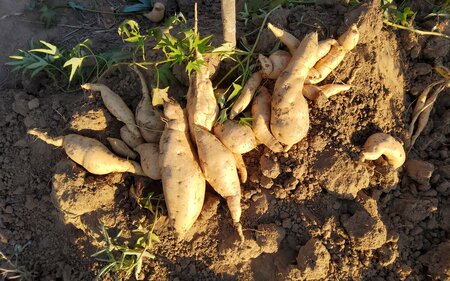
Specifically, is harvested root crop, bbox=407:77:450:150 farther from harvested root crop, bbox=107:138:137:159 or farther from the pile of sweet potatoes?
harvested root crop, bbox=107:138:137:159

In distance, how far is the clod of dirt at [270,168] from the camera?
2258 mm

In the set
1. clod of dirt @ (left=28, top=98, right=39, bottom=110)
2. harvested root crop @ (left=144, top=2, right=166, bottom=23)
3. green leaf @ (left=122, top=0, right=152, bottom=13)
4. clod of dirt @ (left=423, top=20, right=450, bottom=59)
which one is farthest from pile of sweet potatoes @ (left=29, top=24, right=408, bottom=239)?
green leaf @ (left=122, top=0, right=152, bottom=13)

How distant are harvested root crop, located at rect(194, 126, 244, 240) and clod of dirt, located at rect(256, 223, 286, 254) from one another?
119 millimetres

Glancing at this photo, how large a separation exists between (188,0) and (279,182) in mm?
1742

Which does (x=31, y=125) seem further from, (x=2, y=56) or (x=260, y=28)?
(x=260, y=28)

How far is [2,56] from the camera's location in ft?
10.5

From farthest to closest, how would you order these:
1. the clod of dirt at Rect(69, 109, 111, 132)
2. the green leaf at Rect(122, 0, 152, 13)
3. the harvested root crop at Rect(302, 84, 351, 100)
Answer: the green leaf at Rect(122, 0, 152, 13) → the clod of dirt at Rect(69, 109, 111, 132) → the harvested root crop at Rect(302, 84, 351, 100)

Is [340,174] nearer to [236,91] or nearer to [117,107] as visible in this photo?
[236,91]

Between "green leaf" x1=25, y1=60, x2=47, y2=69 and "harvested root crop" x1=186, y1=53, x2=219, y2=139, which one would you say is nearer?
"harvested root crop" x1=186, y1=53, x2=219, y2=139

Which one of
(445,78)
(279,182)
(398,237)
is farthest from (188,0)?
(398,237)

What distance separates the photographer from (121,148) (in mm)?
2439

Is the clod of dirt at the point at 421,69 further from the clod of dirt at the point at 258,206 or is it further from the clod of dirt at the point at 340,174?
the clod of dirt at the point at 258,206

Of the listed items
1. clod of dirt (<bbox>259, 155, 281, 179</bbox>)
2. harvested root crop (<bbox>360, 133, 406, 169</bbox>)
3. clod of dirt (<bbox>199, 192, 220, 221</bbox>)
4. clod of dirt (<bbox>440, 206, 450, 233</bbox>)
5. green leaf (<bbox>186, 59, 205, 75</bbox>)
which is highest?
green leaf (<bbox>186, 59, 205, 75</bbox>)

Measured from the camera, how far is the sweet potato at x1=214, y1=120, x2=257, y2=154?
2.27 m
